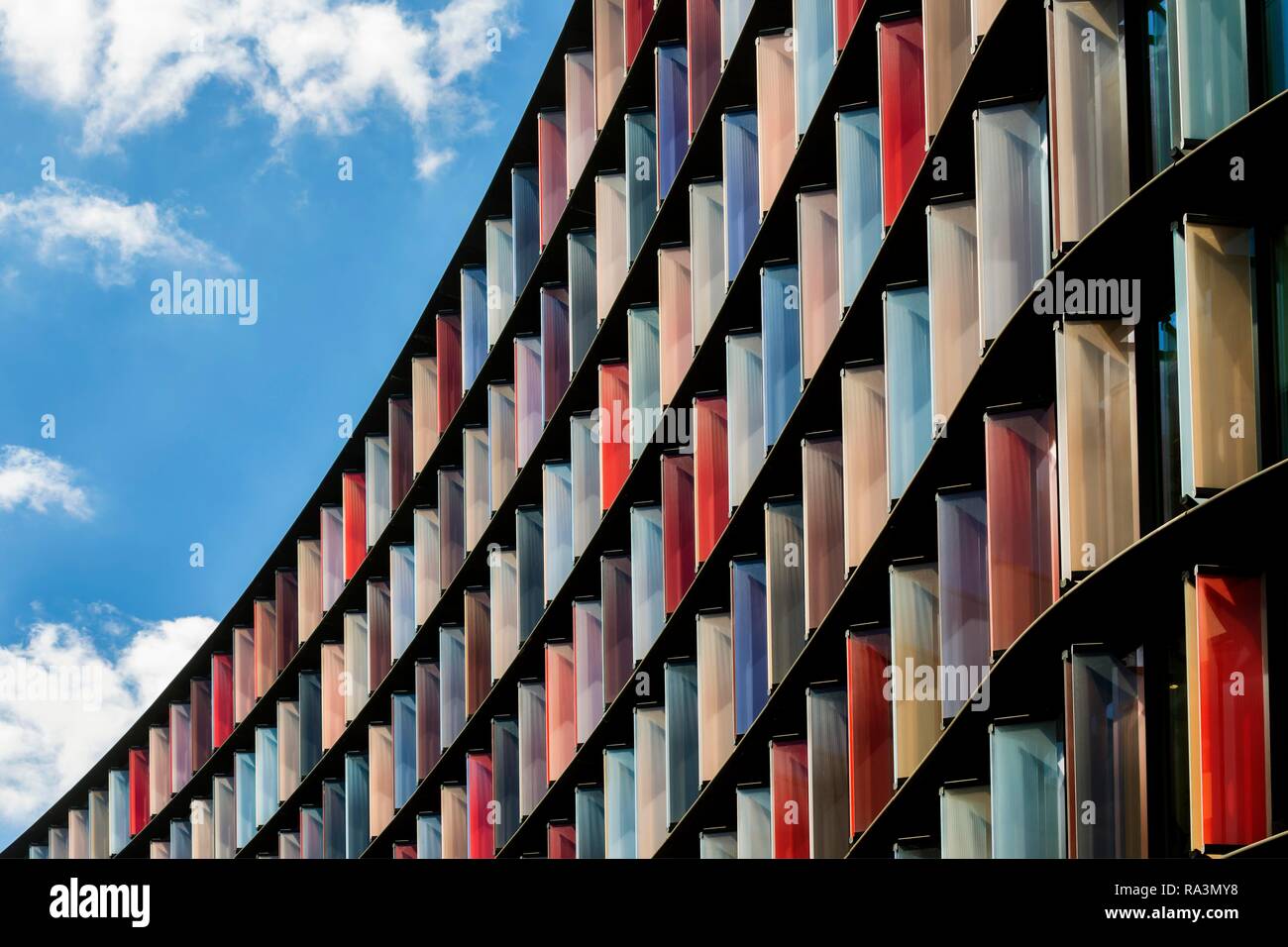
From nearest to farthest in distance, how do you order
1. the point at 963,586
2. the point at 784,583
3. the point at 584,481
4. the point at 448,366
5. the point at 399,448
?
the point at 963,586 → the point at 784,583 → the point at 584,481 → the point at 448,366 → the point at 399,448

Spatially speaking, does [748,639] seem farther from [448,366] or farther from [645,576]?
[448,366]

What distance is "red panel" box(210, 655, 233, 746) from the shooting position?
2491 inches

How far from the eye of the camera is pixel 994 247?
2172cm

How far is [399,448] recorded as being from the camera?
53.2 metres

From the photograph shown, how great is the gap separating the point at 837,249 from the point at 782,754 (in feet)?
22.9

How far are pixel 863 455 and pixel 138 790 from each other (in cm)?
4830

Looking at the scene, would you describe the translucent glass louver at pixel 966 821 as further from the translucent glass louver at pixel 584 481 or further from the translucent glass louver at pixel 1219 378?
the translucent glass louver at pixel 584 481

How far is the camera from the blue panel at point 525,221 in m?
45.2

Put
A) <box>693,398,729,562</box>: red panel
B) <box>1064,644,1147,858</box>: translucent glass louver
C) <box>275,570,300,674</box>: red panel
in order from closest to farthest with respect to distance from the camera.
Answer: <box>1064,644,1147,858</box>: translucent glass louver
<box>693,398,729,562</box>: red panel
<box>275,570,300,674</box>: red panel

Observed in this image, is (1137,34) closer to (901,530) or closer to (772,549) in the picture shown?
(901,530)

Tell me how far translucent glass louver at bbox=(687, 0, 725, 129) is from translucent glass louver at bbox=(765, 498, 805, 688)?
8149mm

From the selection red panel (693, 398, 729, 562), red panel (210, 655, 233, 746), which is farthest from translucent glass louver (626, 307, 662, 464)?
red panel (210, 655, 233, 746)

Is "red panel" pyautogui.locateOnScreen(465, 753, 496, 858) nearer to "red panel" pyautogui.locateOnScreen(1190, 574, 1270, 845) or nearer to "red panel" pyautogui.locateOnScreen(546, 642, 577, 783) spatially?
"red panel" pyautogui.locateOnScreen(546, 642, 577, 783)

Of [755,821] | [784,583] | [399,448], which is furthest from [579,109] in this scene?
[755,821]
